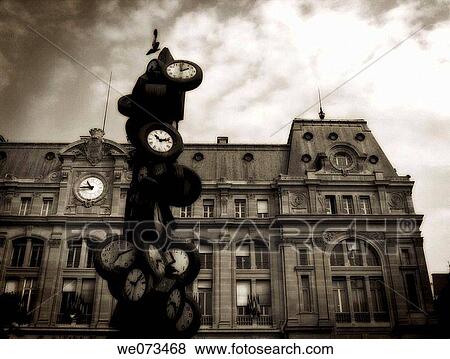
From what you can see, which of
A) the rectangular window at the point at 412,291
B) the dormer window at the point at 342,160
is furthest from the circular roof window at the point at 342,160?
the rectangular window at the point at 412,291

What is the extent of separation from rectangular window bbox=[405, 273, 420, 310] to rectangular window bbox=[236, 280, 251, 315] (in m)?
9.31

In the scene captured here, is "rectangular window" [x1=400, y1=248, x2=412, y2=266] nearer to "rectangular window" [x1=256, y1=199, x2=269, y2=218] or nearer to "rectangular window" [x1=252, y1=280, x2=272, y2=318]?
"rectangular window" [x1=252, y1=280, x2=272, y2=318]

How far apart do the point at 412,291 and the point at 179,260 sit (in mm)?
21055

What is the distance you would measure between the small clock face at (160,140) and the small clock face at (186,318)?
11.9 ft

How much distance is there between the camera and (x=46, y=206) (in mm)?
29891

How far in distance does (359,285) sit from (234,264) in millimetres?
7531

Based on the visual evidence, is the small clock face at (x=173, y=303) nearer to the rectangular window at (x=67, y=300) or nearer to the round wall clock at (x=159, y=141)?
the round wall clock at (x=159, y=141)

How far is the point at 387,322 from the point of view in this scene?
86.1 ft

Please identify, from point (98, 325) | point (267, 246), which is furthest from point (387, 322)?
point (98, 325)

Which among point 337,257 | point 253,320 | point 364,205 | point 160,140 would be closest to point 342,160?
point 364,205

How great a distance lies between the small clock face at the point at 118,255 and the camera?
9299 millimetres

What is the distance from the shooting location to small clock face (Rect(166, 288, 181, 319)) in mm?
9312

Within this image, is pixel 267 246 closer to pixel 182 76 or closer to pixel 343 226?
pixel 343 226

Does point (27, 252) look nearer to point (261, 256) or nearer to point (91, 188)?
point (91, 188)
